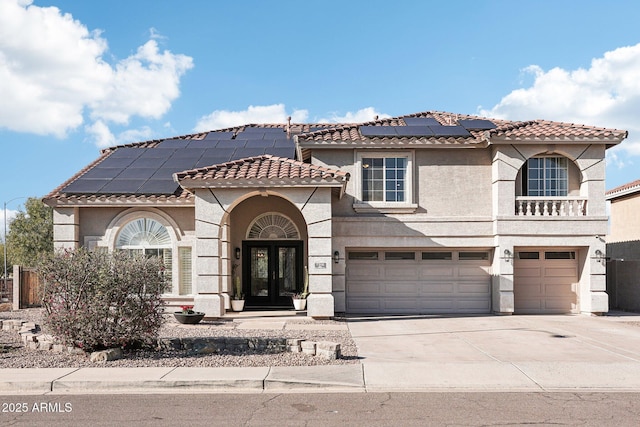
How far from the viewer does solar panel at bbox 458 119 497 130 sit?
20.6m

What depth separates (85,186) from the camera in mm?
19438

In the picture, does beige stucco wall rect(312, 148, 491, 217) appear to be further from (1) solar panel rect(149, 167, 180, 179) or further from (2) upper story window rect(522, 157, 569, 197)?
(1) solar panel rect(149, 167, 180, 179)

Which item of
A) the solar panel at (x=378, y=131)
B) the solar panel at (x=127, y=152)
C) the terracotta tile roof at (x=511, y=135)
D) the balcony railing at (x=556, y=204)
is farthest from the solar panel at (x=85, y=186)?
the balcony railing at (x=556, y=204)

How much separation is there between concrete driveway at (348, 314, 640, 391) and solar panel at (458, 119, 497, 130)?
21.7ft

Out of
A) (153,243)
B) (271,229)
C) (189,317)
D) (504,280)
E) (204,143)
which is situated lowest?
(189,317)

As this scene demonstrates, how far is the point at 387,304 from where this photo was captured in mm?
20000

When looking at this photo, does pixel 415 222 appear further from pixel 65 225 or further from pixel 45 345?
pixel 45 345

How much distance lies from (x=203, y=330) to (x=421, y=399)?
8112mm

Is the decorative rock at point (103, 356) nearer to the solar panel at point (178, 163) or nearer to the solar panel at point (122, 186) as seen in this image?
the solar panel at point (122, 186)

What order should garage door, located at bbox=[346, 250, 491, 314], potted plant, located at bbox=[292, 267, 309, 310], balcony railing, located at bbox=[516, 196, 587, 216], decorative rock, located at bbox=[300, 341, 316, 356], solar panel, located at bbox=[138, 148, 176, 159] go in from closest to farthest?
decorative rock, located at bbox=[300, 341, 316, 356] < potted plant, located at bbox=[292, 267, 309, 310] < balcony railing, located at bbox=[516, 196, 587, 216] < garage door, located at bbox=[346, 250, 491, 314] < solar panel, located at bbox=[138, 148, 176, 159]

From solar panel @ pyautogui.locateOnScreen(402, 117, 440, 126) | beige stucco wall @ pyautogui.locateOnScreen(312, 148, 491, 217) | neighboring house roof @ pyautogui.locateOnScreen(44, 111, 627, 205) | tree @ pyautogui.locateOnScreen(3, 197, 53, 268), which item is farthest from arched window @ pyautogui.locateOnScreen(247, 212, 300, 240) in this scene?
tree @ pyautogui.locateOnScreen(3, 197, 53, 268)

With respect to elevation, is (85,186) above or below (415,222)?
above

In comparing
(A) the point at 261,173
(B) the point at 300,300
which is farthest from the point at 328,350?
(B) the point at 300,300

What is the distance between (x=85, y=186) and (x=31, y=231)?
95.4 ft
